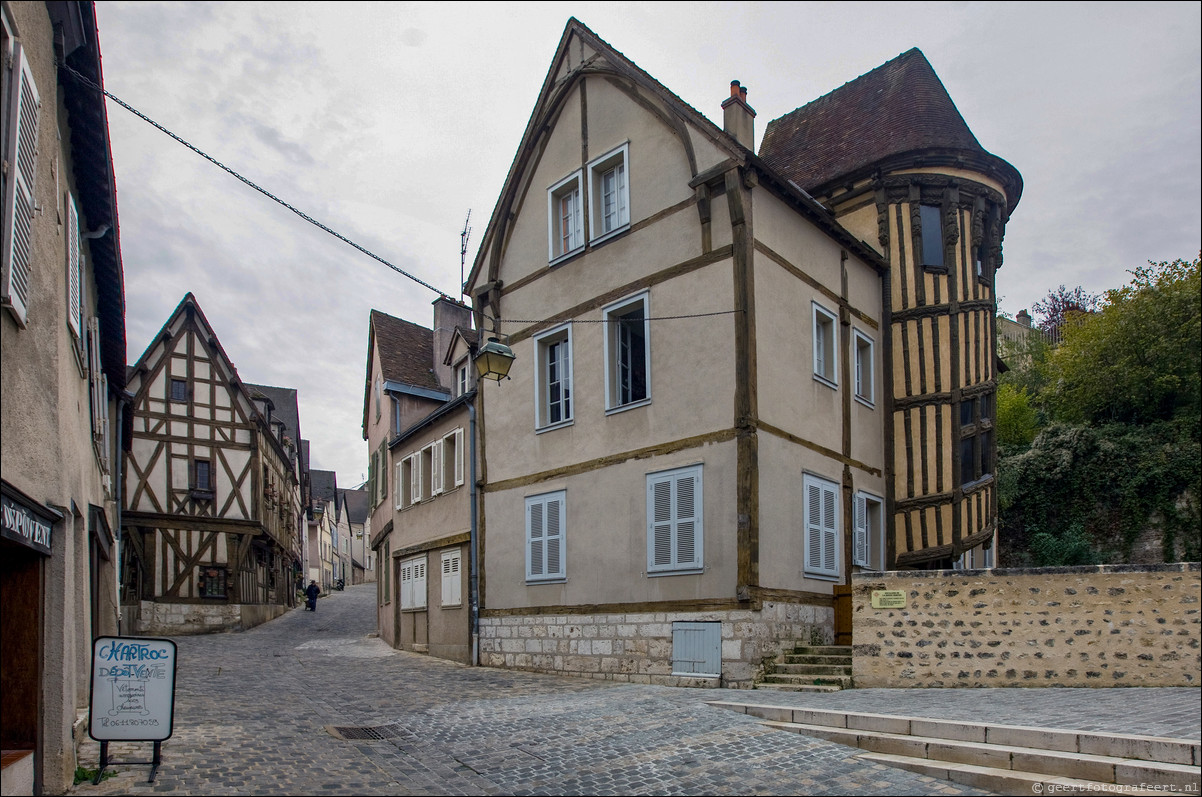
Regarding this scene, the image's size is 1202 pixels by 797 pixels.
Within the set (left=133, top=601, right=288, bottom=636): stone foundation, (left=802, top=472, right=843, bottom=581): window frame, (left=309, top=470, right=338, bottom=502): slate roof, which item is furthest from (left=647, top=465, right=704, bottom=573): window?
(left=309, top=470, right=338, bottom=502): slate roof

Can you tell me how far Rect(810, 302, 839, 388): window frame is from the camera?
14.0 m

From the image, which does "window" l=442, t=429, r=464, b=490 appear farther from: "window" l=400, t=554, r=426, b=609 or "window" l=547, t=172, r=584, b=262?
"window" l=547, t=172, r=584, b=262

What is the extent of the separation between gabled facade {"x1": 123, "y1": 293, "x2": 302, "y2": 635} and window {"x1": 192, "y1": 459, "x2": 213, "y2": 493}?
0.09ft

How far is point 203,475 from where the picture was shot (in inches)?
1100

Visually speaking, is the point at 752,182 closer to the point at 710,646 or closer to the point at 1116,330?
the point at 710,646

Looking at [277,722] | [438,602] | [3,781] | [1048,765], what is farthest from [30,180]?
[438,602]

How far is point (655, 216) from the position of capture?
1362 cm

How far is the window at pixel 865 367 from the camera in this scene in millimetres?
15172

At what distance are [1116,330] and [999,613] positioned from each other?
51.8ft

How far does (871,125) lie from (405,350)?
1339cm

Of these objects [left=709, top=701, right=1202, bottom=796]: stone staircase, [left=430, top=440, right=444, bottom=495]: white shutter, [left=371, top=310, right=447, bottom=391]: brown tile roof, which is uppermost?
[left=371, top=310, right=447, bottom=391]: brown tile roof

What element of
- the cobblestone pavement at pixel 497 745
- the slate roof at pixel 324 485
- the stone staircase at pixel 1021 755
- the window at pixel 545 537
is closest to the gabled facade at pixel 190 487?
the cobblestone pavement at pixel 497 745

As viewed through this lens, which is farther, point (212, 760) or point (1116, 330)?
point (1116, 330)

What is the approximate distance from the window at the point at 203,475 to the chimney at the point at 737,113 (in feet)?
64.5
